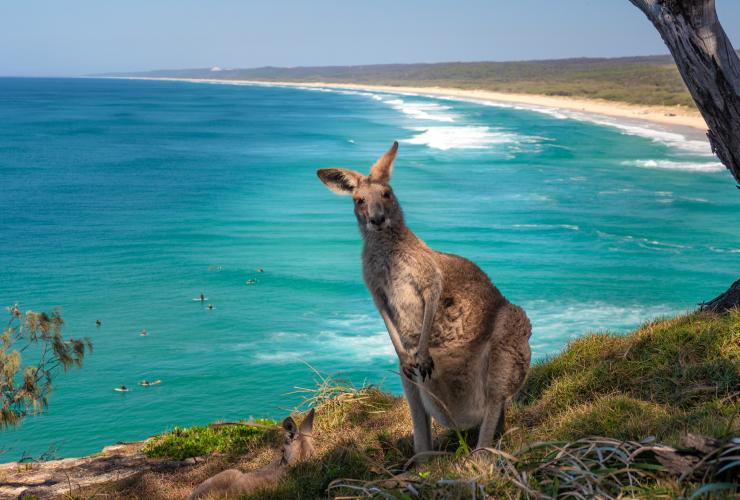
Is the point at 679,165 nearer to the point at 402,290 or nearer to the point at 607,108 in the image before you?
the point at 607,108

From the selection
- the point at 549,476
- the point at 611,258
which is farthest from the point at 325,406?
the point at 611,258

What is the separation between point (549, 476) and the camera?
9.12 ft

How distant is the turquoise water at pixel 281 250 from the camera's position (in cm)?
1741

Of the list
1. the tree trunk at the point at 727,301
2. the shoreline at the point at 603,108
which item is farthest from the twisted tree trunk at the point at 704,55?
the shoreline at the point at 603,108

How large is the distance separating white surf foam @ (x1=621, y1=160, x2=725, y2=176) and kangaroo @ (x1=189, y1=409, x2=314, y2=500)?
44.4 m

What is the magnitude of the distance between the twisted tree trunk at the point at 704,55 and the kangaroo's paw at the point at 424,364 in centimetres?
291

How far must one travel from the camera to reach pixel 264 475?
4.68 meters

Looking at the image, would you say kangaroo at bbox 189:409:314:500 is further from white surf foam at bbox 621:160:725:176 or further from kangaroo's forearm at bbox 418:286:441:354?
white surf foam at bbox 621:160:725:176

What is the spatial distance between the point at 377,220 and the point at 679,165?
4680 cm

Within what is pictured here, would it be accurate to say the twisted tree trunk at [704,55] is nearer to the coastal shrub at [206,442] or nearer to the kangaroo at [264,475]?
the kangaroo at [264,475]

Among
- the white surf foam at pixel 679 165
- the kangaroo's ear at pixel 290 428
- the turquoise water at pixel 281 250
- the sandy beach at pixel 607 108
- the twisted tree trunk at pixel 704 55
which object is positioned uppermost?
the sandy beach at pixel 607 108

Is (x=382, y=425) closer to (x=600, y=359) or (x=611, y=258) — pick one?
(x=600, y=359)

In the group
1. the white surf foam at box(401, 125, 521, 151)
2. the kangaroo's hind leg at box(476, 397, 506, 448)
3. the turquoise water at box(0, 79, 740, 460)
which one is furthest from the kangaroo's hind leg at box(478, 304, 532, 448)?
the white surf foam at box(401, 125, 521, 151)

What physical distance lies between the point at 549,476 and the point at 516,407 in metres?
2.74
